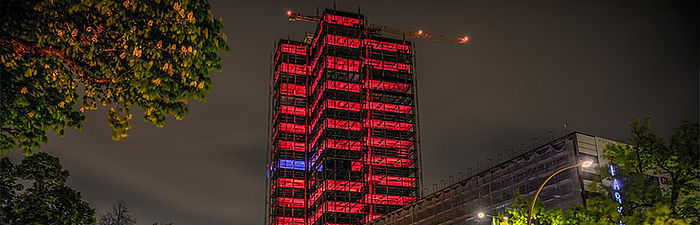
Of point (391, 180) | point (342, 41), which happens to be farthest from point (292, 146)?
point (342, 41)

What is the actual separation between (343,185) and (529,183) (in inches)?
2986

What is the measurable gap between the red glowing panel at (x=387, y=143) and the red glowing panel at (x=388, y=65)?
56.2ft

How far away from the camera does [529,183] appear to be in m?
45.2

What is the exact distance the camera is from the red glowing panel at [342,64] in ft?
417

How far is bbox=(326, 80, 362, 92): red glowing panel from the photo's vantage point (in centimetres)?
12650

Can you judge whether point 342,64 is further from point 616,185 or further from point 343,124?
point 616,185

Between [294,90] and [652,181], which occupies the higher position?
[294,90]

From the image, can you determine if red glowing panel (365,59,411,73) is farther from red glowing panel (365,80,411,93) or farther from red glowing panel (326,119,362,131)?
red glowing panel (326,119,362,131)

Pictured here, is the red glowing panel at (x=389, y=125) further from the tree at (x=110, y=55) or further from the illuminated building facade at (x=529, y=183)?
the tree at (x=110, y=55)

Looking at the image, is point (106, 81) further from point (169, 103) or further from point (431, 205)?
point (431, 205)

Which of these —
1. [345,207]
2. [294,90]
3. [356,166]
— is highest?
[294,90]

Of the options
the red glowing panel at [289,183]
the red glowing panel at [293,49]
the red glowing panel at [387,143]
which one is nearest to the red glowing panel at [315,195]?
the red glowing panel at [289,183]

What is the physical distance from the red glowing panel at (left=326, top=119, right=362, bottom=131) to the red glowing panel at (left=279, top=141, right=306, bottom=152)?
15660 millimetres

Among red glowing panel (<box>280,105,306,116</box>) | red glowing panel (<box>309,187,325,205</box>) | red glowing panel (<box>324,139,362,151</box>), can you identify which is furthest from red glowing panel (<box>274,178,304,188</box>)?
red glowing panel (<box>280,105,306,116</box>)
